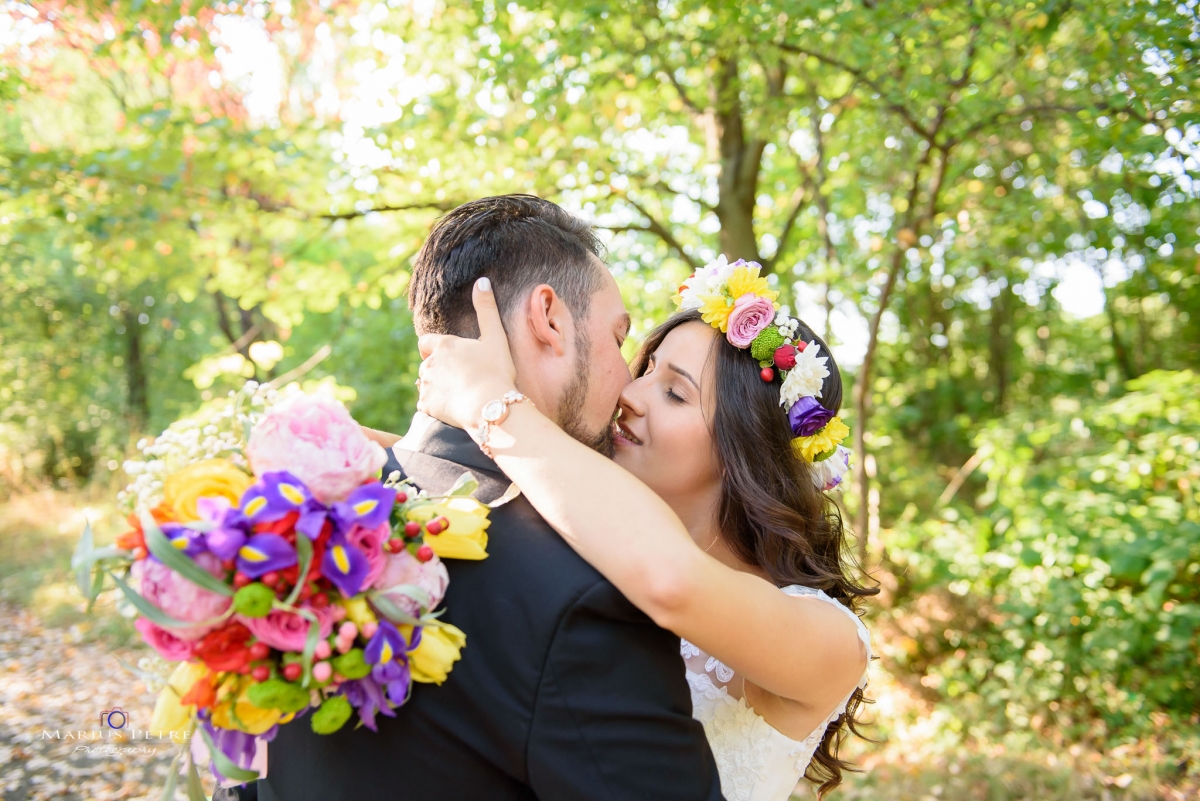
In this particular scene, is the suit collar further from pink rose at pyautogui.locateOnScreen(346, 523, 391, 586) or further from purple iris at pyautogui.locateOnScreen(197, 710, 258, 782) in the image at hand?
purple iris at pyautogui.locateOnScreen(197, 710, 258, 782)

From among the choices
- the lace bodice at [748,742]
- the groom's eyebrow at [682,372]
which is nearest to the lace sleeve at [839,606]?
the lace bodice at [748,742]

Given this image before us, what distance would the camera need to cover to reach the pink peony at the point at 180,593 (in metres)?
1.24

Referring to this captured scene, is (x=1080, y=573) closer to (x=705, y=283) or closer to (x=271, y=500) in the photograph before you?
(x=705, y=283)

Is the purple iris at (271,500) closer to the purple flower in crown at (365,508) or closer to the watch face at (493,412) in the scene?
the purple flower in crown at (365,508)

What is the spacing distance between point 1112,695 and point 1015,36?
5037mm

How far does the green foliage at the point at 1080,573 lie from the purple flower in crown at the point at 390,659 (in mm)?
6262

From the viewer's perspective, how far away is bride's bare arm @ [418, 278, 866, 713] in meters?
1.55

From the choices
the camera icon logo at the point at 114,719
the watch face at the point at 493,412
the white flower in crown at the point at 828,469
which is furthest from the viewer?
the camera icon logo at the point at 114,719

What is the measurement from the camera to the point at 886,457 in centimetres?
1002

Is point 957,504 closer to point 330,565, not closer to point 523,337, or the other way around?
point 523,337

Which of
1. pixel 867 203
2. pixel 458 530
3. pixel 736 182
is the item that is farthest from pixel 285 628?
pixel 867 203

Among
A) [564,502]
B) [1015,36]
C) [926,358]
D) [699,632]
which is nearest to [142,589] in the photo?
[564,502]

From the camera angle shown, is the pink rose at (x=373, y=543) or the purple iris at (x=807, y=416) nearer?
the pink rose at (x=373, y=543)

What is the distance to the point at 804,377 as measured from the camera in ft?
9.45
